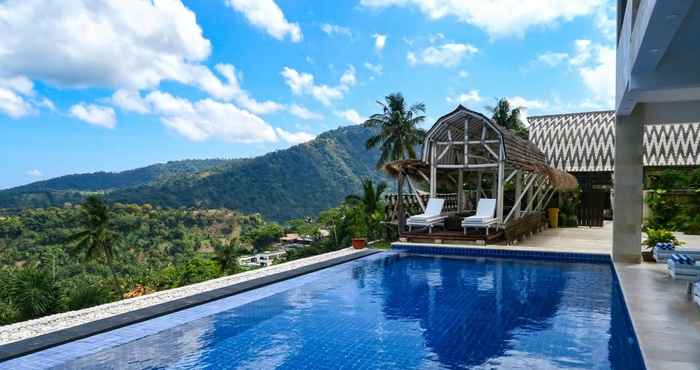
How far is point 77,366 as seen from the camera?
4809mm

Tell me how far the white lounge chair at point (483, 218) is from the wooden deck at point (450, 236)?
25 cm

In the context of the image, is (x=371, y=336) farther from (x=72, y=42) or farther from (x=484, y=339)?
(x=72, y=42)

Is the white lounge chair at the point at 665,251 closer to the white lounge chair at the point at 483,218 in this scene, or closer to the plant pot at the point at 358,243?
the white lounge chair at the point at 483,218

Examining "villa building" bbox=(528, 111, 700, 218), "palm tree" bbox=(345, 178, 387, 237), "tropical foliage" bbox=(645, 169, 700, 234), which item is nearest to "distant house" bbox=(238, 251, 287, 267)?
"villa building" bbox=(528, 111, 700, 218)

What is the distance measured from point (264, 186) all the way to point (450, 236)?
60215 millimetres

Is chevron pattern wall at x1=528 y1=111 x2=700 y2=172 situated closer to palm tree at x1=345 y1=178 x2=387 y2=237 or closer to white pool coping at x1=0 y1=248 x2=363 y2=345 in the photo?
palm tree at x1=345 y1=178 x2=387 y2=237

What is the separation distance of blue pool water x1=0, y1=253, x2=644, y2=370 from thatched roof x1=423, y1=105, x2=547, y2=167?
5.15 metres

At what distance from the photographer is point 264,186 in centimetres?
7131

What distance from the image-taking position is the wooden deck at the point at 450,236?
12875 mm

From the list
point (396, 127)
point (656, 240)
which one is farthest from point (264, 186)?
point (656, 240)

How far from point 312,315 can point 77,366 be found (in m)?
3.00

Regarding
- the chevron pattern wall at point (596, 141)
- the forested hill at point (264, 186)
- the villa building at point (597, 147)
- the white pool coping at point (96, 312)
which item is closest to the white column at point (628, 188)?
the white pool coping at point (96, 312)

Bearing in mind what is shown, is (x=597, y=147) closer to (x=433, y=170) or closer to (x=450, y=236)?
(x=433, y=170)

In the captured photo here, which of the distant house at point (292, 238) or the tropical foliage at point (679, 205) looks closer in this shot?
the tropical foliage at point (679, 205)
